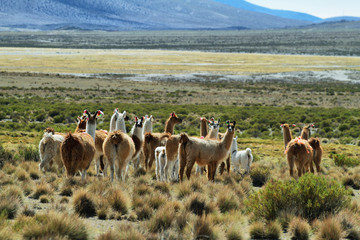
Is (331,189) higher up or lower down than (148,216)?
higher up

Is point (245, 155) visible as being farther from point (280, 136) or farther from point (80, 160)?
point (280, 136)

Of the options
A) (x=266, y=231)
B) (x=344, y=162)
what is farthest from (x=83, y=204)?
(x=344, y=162)

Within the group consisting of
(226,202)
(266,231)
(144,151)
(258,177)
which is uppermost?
(266,231)

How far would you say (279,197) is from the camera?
746cm

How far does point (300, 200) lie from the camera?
7.47 m

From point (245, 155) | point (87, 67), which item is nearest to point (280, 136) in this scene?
point (245, 155)

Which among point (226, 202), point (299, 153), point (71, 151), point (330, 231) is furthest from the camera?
point (299, 153)

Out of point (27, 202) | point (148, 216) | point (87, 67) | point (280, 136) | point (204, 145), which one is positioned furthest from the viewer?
point (87, 67)

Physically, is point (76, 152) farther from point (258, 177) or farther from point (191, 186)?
point (258, 177)

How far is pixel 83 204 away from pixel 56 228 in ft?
5.11

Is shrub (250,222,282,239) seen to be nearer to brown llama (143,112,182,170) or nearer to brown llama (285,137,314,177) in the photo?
brown llama (285,137,314,177)

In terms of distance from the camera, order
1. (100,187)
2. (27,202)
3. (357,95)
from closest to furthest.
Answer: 1. (27,202)
2. (100,187)
3. (357,95)

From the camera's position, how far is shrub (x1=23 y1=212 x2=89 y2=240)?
5711mm

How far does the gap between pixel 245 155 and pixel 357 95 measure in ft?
114
